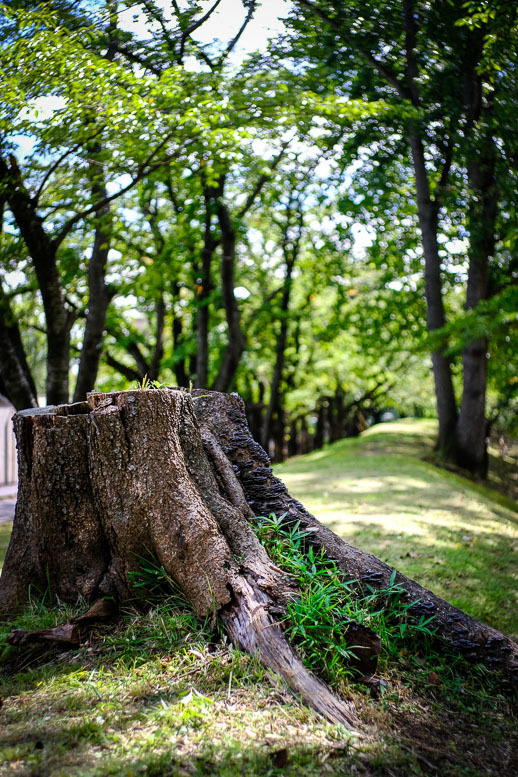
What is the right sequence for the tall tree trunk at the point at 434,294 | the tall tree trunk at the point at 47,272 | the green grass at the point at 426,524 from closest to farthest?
the green grass at the point at 426,524
the tall tree trunk at the point at 47,272
the tall tree trunk at the point at 434,294

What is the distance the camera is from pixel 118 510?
3508 mm

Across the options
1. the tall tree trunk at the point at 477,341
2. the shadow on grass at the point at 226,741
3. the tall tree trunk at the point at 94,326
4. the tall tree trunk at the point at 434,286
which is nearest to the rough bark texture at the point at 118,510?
the shadow on grass at the point at 226,741

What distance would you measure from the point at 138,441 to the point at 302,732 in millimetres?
1772

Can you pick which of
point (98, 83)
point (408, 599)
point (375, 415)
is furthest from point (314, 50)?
point (375, 415)

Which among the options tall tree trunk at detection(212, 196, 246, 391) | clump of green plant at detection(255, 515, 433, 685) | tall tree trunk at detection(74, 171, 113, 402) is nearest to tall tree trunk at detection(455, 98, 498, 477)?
tall tree trunk at detection(212, 196, 246, 391)

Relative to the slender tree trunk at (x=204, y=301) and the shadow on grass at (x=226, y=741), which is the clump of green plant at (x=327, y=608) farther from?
the slender tree trunk at (x=204, y=301)

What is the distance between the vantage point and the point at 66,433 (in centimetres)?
358

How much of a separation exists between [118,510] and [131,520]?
0.33ft

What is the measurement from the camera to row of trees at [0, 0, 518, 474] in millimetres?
6055

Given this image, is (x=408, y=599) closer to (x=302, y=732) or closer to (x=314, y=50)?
(x=302, y=732)

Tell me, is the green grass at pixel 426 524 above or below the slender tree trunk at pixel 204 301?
below

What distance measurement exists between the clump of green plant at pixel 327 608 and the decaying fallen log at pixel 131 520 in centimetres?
9

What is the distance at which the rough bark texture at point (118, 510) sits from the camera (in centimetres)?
340

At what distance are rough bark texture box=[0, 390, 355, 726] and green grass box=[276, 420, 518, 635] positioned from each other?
2.62 m
